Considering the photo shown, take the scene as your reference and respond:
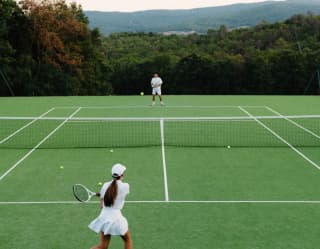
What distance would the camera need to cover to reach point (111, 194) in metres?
7.38

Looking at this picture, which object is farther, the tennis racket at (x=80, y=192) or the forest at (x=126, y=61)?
the forest at (x=126, y=61)

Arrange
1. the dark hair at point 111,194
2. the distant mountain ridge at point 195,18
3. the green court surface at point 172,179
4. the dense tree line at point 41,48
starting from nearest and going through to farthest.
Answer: the dark hair at point 111,194 → the green court surface at point 172,179 → the dense tree line at point 41,48 → the distant mountain ridge at point 195,18

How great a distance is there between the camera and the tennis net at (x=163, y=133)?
55.3ft

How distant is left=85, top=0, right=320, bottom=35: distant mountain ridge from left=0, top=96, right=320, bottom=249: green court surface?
5954cm

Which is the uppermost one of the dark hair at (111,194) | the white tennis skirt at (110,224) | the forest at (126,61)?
the dark hair at (111,194)

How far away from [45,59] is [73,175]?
33242mm

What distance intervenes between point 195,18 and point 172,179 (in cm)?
10715

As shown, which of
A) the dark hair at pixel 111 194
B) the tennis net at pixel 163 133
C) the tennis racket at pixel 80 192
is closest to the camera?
the dark hair at pixel 111 194

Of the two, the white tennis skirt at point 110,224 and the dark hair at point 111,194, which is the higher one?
the dark hair at point 111,194

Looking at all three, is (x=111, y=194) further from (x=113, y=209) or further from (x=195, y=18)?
(x=195, y=18)

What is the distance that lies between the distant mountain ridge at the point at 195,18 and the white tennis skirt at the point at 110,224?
70842 millimetres

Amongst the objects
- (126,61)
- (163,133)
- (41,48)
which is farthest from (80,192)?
(126,61)

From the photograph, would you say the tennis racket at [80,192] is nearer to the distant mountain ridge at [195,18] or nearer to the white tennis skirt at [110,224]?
the white tennis skirt at [110,224]

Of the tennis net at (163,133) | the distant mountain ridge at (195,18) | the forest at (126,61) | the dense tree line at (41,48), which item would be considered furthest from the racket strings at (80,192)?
the distant mountain ridge at (195,18)
